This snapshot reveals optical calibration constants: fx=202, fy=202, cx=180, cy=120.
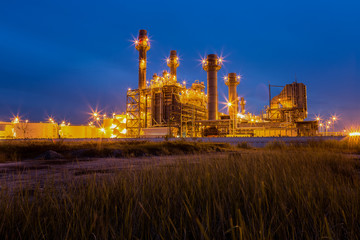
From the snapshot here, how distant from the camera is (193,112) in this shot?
36.4 m

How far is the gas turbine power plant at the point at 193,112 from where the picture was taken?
3338 centimetres

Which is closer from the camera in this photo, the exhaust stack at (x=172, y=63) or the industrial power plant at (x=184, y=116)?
the industrial power plant at (x=184, y=116)

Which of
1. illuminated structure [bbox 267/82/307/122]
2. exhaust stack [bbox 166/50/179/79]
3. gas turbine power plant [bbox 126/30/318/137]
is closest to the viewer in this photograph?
gas turbine power plant [bbox 126/30/318/137]

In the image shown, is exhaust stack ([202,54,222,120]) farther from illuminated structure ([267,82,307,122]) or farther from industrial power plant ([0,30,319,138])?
illuminated structure ([267,82,307,122])

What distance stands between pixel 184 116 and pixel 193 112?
1.91 metres

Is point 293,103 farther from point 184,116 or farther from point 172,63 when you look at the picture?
point 172,63

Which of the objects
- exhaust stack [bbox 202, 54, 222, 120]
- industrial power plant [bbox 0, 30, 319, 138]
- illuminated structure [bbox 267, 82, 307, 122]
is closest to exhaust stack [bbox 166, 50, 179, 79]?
industrial power plant [bbox 0, 30, 319, 138]

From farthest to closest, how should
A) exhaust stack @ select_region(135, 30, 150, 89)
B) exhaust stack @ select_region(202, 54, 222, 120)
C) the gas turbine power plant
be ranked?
exhaust stack @ select_region(135, 30, 150, 89)
exhaust stack @ select_region(202, 54, 222, 120)
the gas turbine power plant

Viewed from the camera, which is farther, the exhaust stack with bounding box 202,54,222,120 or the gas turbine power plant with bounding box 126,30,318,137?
the exhaust stack with bounding box 202,54,222,120

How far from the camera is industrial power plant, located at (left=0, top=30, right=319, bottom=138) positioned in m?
33.5

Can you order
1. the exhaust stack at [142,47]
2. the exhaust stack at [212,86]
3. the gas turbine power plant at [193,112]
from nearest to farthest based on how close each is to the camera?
the gas turbine power plant at [193,112] < the exhaust stack at [212,86] < the exhaust stack at [142,47]

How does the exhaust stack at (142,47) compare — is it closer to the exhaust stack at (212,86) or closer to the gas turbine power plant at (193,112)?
the gas turbine power plant at (193,112)

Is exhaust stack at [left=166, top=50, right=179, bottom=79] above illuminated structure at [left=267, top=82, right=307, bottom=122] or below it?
above

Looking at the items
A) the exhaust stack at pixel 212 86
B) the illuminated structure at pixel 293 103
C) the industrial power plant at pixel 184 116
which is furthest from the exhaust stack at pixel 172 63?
the illuminated structure at pixel 293 103
